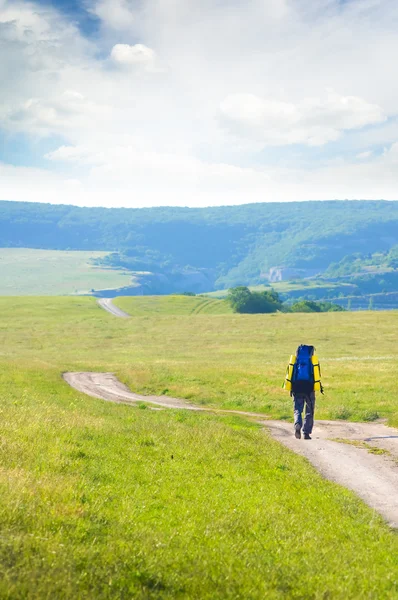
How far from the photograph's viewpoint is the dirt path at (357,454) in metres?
15.1

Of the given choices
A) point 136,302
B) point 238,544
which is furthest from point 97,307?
point 238,544

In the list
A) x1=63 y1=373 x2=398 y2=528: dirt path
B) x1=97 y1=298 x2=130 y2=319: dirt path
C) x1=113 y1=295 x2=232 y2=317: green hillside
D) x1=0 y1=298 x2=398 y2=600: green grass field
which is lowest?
x1=97 y1=298 x2=130 y2=319: dirt path

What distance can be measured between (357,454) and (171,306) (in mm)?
145499

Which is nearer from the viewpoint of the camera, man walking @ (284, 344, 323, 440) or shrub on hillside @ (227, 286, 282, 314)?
man walking @ (284, 344, 323, 440)

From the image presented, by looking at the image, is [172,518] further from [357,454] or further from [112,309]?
[112,309]

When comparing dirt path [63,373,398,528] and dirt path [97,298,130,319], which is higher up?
dirt path [63,373,398,528]

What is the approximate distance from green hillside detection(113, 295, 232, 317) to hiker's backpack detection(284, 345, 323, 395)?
131556mm

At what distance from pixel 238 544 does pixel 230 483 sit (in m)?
4.20

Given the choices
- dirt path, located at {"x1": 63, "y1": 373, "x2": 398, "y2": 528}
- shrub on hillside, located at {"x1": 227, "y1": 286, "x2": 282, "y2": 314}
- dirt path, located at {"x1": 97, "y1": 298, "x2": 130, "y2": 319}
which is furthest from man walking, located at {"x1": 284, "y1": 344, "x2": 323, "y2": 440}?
shrub on hillside, located at {"x1": 227, "y1": 286, "x2": 282, "y2": 314}

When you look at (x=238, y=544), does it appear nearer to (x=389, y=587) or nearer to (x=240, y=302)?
(x=389, y=587)

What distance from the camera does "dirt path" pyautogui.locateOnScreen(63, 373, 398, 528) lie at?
1514 centimetres

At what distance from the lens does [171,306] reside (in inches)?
6496

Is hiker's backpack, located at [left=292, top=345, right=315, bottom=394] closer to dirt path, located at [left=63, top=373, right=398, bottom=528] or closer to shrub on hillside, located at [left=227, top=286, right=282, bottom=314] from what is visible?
dirt path, located at [left=63, top=373, right=398, bottom=528]

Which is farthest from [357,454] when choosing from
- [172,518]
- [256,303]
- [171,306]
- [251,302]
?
[256,303]
